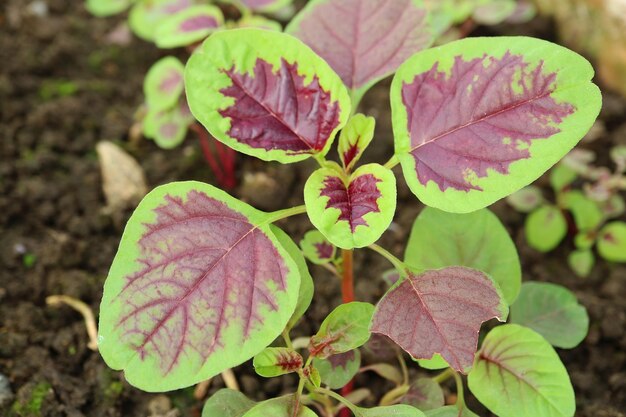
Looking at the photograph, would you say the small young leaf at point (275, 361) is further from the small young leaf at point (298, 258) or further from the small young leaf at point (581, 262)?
the small young leaf at point (581, 262)

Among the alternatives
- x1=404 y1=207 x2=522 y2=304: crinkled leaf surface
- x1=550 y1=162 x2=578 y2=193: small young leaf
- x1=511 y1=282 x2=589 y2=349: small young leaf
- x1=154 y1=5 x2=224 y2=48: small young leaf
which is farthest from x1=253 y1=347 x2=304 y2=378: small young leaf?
x1=550 y1=162 x2=578 y2=193: small young leaf

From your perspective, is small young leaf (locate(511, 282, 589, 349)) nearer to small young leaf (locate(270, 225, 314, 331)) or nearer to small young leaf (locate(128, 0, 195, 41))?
small young leaf (locate(270, 225, 314, 331))

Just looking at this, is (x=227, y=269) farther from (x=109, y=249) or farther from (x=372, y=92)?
(x=372, y=92)

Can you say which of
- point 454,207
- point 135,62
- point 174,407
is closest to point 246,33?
point 454,207

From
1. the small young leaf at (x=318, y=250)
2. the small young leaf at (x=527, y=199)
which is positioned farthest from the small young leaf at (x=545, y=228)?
the small young leaf at (x=318, y=250)

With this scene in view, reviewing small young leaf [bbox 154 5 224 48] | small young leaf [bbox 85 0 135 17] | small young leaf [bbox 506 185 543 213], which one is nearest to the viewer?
small young leaf [bbox 154 5 224 48]

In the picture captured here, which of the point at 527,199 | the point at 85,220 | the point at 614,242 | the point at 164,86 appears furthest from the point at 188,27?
the point at 614,242
